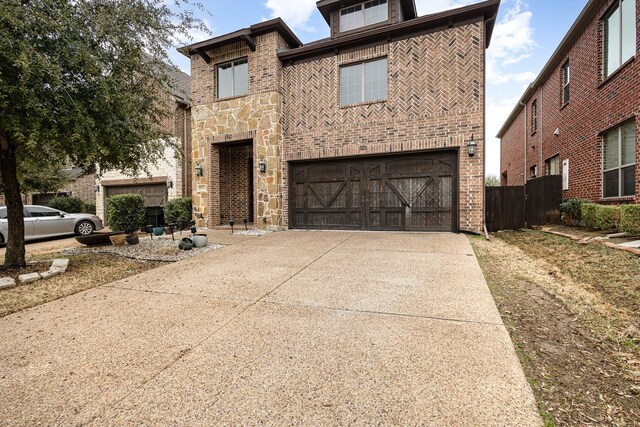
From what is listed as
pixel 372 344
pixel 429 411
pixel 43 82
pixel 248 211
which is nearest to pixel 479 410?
pixel 429 411

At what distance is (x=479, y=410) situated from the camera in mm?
1563

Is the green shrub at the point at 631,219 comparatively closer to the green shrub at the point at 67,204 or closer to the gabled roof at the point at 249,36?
the gabled roof at the point at 249,36

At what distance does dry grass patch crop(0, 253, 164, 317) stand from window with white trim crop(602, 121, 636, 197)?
34.7 feet

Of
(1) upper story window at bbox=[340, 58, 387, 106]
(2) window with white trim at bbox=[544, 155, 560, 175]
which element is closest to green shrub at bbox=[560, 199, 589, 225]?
(2) window with white trim at bbox=[544, 155, 560, 175]

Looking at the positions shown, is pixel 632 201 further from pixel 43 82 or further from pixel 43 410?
pixel 43 82

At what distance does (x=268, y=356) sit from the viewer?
83.3 inches

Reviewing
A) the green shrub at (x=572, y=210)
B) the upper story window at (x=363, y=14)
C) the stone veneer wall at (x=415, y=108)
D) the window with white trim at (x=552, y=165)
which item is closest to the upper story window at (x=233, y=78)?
the stone veneer wall at (x=415, y=108)

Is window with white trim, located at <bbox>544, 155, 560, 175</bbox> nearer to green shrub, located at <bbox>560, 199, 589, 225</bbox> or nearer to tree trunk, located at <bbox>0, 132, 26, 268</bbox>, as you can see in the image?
green shrub, located at <bbox>560, 199, 589, 225</bbox>

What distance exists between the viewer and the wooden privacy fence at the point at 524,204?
8.74 metres

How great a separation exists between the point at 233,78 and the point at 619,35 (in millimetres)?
10918

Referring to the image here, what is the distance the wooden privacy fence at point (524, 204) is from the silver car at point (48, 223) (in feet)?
43.4

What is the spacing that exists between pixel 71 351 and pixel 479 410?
9.25 feet

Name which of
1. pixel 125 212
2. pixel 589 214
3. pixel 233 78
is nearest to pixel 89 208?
pixel 125 212

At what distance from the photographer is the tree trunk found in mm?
4914
